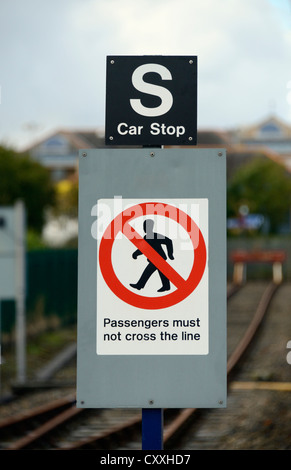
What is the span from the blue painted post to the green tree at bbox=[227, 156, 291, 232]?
5158 centimetres

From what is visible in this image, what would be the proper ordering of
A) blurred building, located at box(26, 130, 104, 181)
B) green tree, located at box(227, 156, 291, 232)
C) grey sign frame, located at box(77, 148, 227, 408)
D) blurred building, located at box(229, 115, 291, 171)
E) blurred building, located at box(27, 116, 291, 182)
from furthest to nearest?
blurred building, located at box(229, 115, 291, 171) < blurred building, located at box(26, 130, 104, 181) < blurred building, located at box(27, 116, 291, 182) < green tree, located at box(227, 156, 291, 232) < grey sign frame, located at box(77, 148, 227, 408)

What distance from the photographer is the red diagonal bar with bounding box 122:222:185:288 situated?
10.1 ft

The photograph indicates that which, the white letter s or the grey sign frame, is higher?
the white letter s

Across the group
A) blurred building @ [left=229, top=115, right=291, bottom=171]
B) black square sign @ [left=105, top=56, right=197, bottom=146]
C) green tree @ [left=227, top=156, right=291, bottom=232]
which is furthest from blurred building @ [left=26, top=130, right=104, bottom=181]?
black square sign @ [left=105, top=56, right=197, bottom=146]

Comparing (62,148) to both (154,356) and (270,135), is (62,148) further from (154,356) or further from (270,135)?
(154,356)

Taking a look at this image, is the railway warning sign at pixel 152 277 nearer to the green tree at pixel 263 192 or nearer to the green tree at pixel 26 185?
the green tree at pixel 26 185

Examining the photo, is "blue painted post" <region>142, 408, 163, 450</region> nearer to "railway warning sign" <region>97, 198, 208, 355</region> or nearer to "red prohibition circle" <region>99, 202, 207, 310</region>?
"railway warning sign" <region>97, 198, 208, 355</region>

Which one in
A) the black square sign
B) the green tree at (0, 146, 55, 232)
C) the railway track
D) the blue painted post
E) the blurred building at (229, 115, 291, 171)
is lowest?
the railway track

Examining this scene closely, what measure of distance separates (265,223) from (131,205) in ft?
174

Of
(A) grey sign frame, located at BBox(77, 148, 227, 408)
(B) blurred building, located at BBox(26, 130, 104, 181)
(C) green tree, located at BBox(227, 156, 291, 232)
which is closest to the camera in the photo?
(A) grey sign frame, located at BBox(77, 148, 227, 408)

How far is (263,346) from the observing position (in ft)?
48.3

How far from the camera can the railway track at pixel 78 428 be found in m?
7.29

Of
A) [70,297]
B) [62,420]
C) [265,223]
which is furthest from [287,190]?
[62,420]
